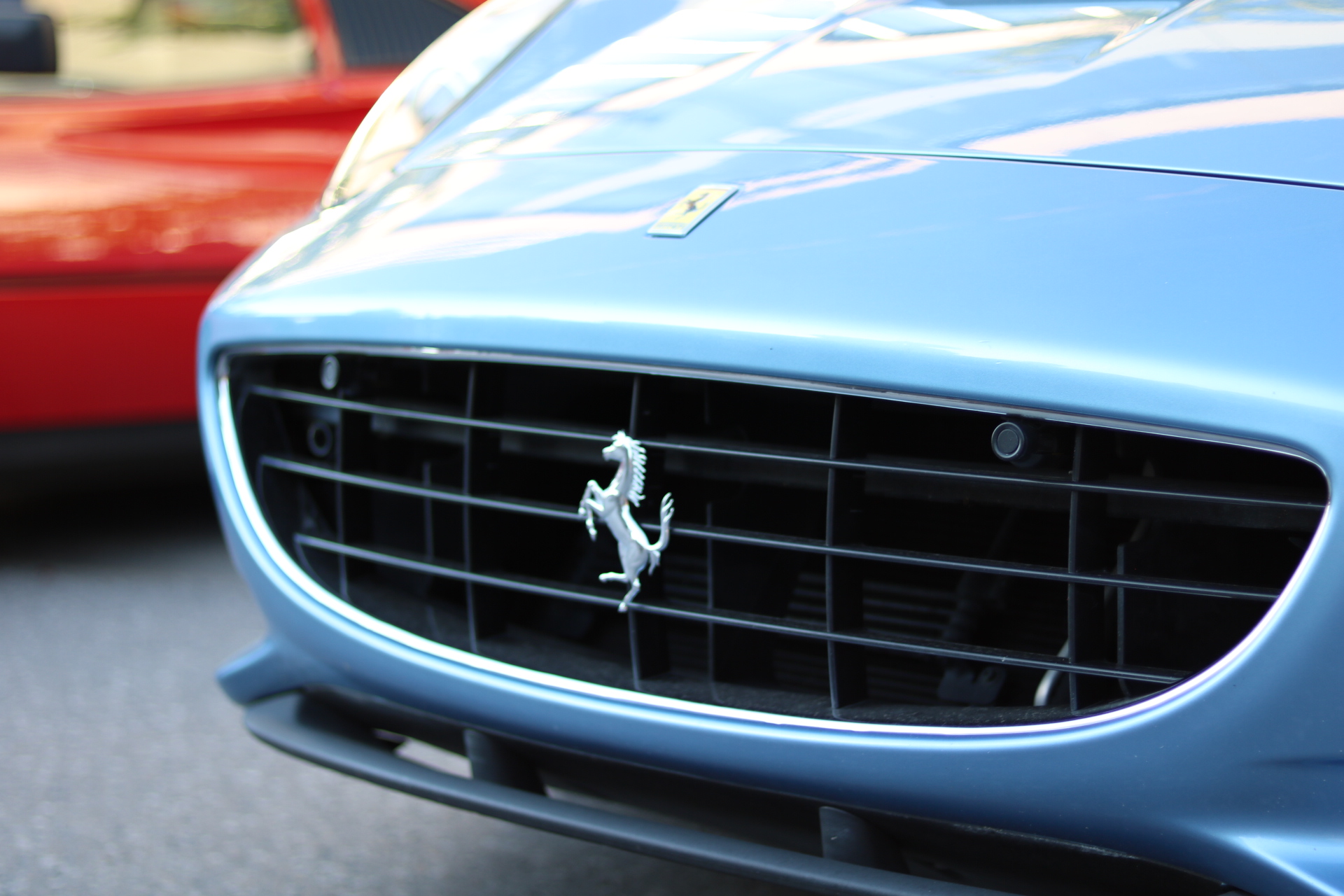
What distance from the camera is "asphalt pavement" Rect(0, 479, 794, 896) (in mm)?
1988

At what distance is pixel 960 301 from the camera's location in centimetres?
120

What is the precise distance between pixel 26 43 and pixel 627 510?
2252mm

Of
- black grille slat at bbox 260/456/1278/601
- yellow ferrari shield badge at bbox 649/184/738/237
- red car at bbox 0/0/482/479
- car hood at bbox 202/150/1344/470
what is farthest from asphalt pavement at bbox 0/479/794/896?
yellow ferrari shield badge at bbox 649/184/738/237

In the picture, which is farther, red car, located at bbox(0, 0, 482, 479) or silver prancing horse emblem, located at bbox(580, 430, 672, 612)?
red car, located at bbox(0, 0, 482, 479)

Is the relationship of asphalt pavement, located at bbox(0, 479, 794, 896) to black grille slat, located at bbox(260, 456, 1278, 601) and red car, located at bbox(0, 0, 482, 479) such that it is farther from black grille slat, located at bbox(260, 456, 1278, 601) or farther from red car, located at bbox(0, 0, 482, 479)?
black grille slat, located at bbox(260, 456, 1278, 601)

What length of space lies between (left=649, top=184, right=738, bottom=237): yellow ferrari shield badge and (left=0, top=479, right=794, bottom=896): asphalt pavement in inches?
38.9

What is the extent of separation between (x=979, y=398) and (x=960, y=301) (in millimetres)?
95

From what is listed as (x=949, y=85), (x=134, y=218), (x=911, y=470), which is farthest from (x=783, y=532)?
(x=134, y=218)

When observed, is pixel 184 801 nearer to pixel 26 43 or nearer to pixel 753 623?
pixel 753 623

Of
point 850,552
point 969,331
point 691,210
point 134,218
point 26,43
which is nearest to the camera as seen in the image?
point 969,331

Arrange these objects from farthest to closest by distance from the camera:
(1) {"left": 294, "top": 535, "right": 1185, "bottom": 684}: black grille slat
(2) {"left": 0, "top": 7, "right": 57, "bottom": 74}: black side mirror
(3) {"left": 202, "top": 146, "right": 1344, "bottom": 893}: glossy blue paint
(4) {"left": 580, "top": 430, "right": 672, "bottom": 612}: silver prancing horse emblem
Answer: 1. (2) {"left": 0, "top": 7, "right": 57, "bottom": 74}: black side mirror
2. (4) {"left": 580, "top": 430, "right": 672, "bottom": 612}: silver prancing horse emblem
3. (1) {"left": 294, "top": 535, "right": 1185, "bottom": 684}: black grille slat
4. (3) {"left": 202, "top": 146, "right": 1344, "bottom": 893}: glossy blue paint

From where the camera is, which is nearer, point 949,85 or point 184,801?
point 949,85

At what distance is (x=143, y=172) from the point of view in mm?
3252

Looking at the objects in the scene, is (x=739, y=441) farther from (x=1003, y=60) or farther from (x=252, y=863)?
(x=252, y=863)
